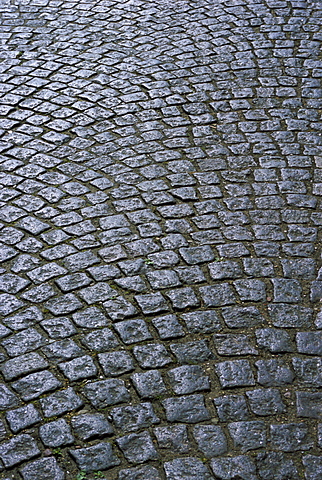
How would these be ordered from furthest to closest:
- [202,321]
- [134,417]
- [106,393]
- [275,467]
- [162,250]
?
[162,250], [202,321], [106,393], [134,417], [275,467]

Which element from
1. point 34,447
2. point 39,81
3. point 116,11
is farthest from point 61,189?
point 116,11

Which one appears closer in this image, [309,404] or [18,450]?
[18,450]

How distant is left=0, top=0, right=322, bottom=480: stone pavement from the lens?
10.9ft

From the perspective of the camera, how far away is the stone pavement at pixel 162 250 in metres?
3.31

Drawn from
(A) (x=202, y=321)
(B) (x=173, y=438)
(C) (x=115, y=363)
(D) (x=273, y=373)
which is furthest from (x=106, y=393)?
(D) (x=273, y=373)

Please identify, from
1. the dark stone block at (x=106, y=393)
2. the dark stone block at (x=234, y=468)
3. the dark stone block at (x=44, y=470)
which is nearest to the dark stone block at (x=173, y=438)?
the dark stone block at (x=234, y=468)

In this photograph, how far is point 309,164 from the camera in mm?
5211

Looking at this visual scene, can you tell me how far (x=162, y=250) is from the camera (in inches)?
176

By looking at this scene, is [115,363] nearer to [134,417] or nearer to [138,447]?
[134,417]

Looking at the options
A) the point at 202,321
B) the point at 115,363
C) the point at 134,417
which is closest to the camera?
the point at 134,417

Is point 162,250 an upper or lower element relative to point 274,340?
upper

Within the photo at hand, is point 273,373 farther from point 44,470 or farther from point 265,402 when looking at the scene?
point 44,470

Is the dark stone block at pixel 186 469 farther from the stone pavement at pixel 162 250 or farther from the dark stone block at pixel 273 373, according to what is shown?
the dark stone block at pixel 273 373

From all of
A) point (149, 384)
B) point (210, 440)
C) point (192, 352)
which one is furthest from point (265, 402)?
point (149, 384)
